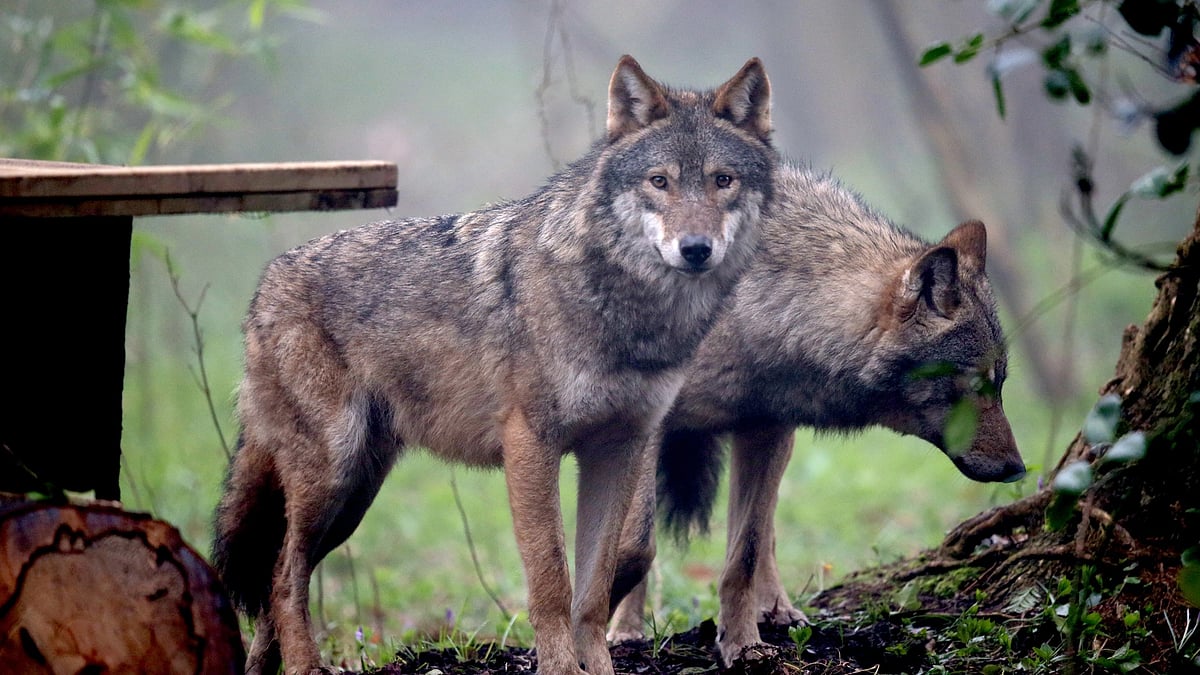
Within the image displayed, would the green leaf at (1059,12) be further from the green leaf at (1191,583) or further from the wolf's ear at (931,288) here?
the wolf's ear at (931,288)

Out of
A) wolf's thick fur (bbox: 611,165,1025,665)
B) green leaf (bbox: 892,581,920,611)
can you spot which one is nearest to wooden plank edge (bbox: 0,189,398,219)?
wolf's thick fur (bbox: 611,165,1025,665)

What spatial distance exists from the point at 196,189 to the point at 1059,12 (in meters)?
2.25

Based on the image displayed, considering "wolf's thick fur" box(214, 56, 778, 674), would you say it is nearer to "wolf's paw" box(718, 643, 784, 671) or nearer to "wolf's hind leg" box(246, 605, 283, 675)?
"wolf's hind leg" box(246, 605, 283, 675)

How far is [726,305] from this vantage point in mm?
4289

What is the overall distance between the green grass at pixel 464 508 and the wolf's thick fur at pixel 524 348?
752mm

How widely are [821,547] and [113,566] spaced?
672 centimetres

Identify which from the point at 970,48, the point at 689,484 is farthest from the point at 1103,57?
the point at 689,484

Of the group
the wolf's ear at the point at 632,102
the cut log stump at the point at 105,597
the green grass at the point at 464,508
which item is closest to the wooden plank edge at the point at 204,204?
the cut log stump at the point at 105,597

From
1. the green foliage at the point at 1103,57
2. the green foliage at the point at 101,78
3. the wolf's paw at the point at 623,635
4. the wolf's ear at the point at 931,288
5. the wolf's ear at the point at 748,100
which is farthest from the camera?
the green foliage at the point at 101,78

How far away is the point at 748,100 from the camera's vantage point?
14.2 feet

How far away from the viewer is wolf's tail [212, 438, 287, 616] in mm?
4574

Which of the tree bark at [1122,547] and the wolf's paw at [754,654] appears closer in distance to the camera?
the tree bark at [1122,547]

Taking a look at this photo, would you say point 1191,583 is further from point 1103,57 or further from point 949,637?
point 949,637

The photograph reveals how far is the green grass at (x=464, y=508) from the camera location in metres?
6.28
